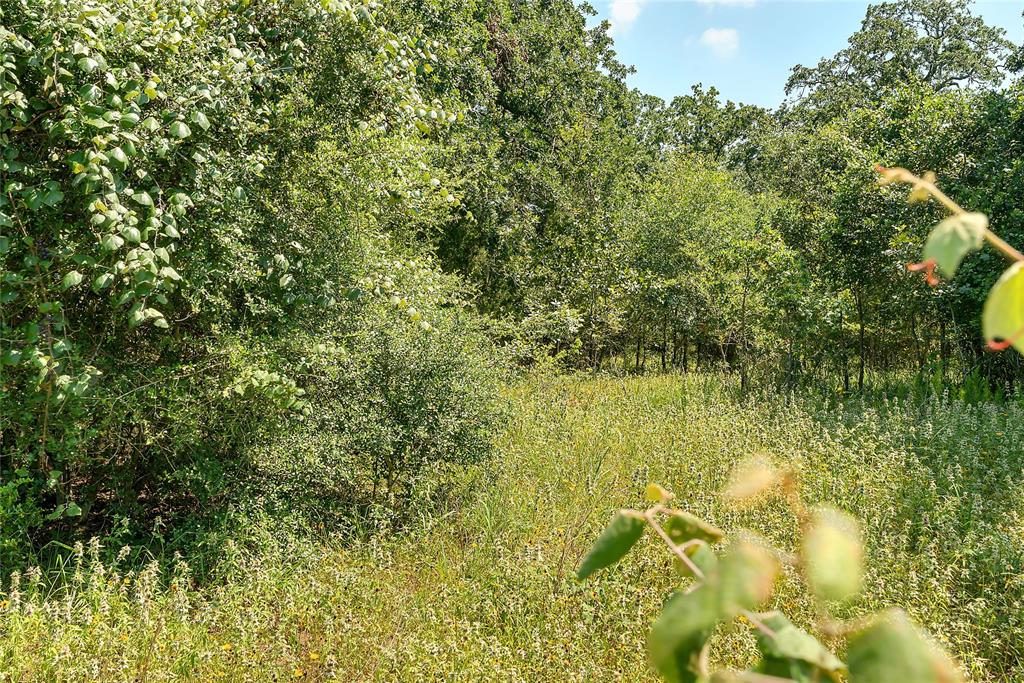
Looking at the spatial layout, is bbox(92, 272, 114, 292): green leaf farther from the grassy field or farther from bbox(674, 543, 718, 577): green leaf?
bbox(674, 543, 718, 577): green leaf

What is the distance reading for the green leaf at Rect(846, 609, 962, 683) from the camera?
0.37 metres

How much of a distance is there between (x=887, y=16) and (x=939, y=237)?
24.6 m

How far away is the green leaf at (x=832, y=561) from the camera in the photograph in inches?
16.6

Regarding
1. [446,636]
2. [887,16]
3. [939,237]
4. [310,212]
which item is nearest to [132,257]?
[310,212]

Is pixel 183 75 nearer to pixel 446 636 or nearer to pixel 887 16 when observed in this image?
pixel 446 636

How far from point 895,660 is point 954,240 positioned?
0.25 m

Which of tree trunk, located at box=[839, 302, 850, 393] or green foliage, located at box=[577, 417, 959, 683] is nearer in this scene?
green foliage, located at box=[577, 417, 959, 683]

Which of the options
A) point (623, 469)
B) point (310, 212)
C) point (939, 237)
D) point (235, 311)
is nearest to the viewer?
point (939, 237)

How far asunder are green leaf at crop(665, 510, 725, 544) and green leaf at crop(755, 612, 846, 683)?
0.35ft

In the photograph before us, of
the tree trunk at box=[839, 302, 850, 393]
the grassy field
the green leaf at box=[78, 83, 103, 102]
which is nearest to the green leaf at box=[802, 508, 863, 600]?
the grassy field

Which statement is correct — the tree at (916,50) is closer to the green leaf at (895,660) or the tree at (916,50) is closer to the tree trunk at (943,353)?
the tree trunk at (943,353)

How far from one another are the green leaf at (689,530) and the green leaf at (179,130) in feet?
10.9

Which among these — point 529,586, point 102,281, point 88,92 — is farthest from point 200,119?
point 529,586

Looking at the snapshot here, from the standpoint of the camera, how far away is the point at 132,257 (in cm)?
310
